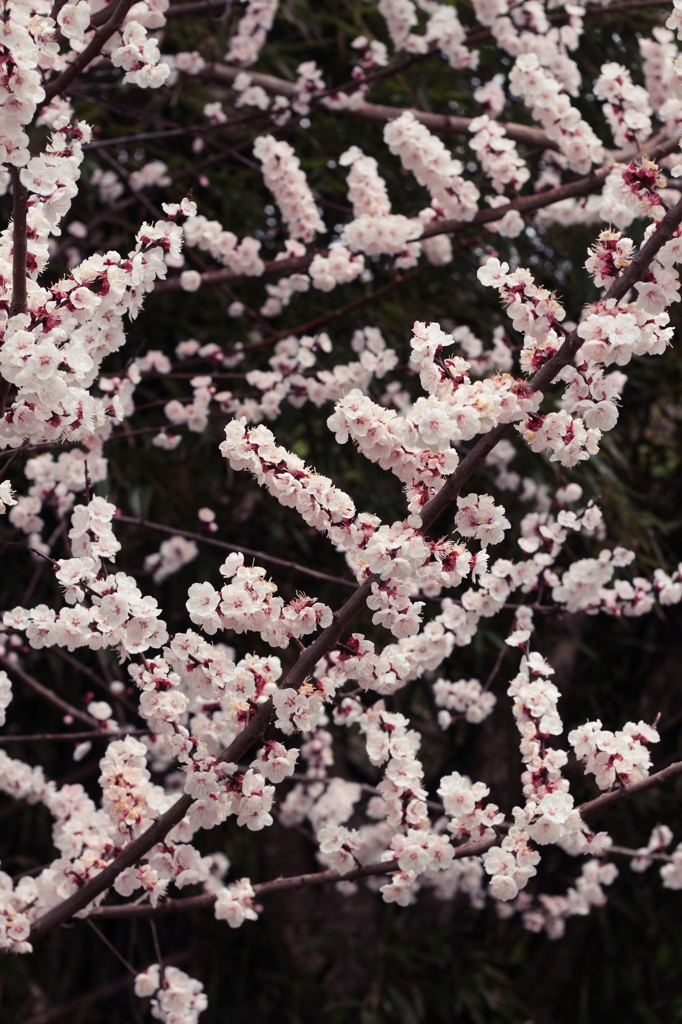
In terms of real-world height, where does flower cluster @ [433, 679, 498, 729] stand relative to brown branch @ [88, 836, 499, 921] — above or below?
above

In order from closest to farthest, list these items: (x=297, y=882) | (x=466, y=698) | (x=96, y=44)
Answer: (x=96, y=44)
(x=297, y=882)
(x=466, y=698)

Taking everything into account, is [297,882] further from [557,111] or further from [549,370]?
[557,111]

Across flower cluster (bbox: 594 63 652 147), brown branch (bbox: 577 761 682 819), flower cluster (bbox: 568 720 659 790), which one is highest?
flower cluster (bbox: 594 63 652 147)

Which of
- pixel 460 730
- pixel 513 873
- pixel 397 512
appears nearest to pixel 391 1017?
pixel 460 730

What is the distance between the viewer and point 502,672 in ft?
9.03

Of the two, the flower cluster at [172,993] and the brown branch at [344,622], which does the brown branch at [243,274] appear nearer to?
the brown branch at [344,622]

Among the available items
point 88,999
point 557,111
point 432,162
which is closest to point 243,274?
point 432,162

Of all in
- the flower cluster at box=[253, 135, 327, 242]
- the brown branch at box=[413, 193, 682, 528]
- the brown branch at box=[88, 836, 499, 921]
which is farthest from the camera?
the flower cluster at box=[253, 135, 327, 242]

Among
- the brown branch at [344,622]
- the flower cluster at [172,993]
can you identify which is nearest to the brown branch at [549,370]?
the brown branch at [344,622]

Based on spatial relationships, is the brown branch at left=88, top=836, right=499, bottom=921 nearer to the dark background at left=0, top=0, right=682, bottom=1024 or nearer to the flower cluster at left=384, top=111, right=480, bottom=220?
the dark background at left=0, top=0, right=682, bottom=1024

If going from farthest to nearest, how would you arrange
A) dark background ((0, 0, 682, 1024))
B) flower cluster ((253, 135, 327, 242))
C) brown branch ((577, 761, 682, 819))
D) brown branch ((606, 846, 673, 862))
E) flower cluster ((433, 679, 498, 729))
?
dark background ((0, 0, 682, 1024)) < flower cluster ((253, 135, 327, 242)) < flower cluster ((433, 679, 498, 729)) < brown branch ((606, 846, 673, 862)) < brown branch ((577, 761, 682, 819))

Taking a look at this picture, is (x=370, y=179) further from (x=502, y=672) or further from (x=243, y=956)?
(x=243, y=956)

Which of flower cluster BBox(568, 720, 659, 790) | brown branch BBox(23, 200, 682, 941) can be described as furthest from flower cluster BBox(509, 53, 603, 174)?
flower cluster BBox(568, 720, 659, 790)

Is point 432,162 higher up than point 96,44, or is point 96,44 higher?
point 432,162
